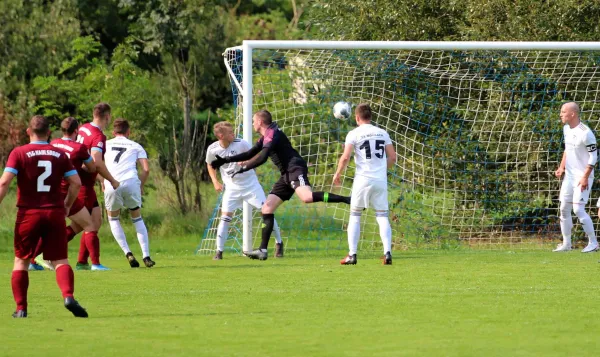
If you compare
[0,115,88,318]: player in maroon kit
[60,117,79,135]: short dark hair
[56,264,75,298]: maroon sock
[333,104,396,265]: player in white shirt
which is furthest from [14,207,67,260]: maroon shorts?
[333,104,396,265]: player in white shirt

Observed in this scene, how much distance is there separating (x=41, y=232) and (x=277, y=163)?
574cm

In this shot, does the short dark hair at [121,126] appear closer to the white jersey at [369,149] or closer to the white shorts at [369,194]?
the white jersey at [369,149]

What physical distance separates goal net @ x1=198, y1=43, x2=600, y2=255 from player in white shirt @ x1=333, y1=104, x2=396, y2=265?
3.51 m

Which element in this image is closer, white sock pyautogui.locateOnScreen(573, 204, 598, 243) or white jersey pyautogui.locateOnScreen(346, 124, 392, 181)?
white jersey pyautogui.locateOnScreen(346, 124, 392, 181)

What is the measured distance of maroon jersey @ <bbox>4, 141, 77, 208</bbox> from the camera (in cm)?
856

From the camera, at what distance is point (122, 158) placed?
1338cm

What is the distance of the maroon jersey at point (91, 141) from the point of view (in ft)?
40.9

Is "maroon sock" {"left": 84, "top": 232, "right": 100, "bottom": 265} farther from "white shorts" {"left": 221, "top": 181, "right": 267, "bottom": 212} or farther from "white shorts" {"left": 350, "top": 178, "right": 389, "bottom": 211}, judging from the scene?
"white shorts" {"left": 350, "top": 178, "right": 389, "bottom": 211}

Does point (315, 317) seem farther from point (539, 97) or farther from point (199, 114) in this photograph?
point (199, 114)

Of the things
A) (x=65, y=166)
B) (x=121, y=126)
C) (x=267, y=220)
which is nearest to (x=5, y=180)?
(x=65, y=166)

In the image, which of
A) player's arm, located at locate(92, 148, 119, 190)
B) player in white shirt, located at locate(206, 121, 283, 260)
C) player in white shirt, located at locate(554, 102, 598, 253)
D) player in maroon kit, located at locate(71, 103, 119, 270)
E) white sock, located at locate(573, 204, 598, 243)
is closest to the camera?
player's arm, located at locate(92, 148, 119, 190)

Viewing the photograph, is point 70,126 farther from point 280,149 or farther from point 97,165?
point 280,149

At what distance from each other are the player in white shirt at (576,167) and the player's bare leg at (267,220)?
4057 millimetres

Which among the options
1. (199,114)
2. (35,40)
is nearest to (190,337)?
(35,40)
